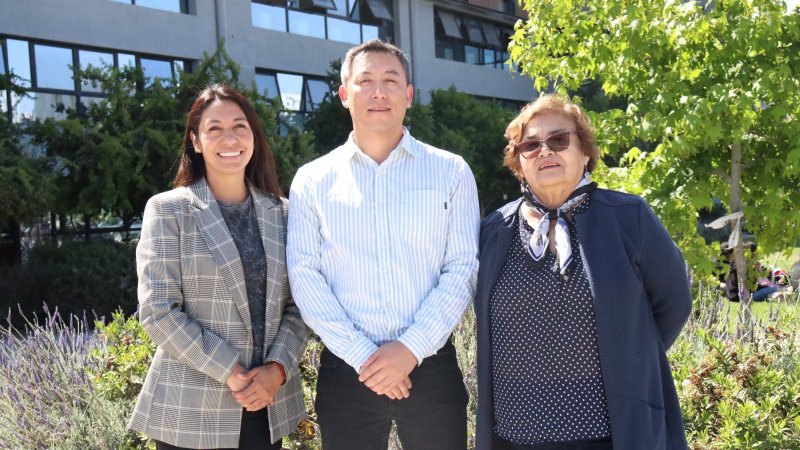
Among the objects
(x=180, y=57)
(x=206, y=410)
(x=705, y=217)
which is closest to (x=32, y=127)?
(x=180, y=57)

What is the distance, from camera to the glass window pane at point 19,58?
49.6 feet

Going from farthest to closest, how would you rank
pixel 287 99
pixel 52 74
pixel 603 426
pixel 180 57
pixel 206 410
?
pixel 287 99 < pixel 180 57 < pixel 52 74 < pixel 206 410 < pixel 603 426

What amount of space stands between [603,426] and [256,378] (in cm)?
135

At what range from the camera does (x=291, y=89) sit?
814 inches

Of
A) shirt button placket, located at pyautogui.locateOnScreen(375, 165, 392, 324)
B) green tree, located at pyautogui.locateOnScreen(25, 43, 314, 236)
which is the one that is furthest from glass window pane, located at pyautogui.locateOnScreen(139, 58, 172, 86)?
shirt button placket, located at pyautogui.locateOnScreen(375, 165, 392, 324)

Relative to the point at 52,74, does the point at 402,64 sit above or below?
below

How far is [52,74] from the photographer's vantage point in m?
15.9

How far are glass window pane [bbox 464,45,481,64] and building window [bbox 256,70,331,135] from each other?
771 cm

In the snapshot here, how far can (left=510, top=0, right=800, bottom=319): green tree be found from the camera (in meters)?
5.62

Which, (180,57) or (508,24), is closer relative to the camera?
(180,57)

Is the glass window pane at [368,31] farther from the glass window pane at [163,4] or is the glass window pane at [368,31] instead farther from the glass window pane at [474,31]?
the glass window pane at [163,4]

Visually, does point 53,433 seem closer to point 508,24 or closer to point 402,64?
point 402,64

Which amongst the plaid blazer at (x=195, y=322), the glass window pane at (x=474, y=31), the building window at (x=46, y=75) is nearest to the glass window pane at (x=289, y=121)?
the building window at (x=46, y=75)

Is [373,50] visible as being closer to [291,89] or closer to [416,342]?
[416,342]
